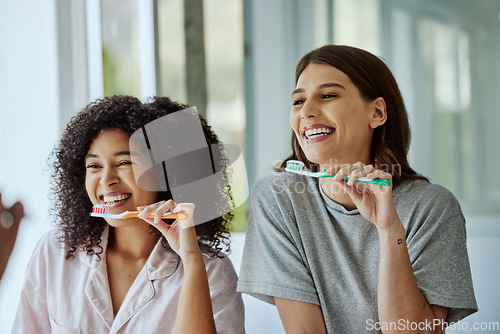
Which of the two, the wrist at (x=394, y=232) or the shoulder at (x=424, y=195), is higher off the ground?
the shoulder at (x=424, y=195)

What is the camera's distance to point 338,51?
45.4 inches

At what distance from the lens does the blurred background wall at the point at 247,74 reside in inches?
65.9

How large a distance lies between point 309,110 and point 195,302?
485 millimetres

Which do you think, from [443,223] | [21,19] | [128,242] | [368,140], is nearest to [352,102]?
[368,140]

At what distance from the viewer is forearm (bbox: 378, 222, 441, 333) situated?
0.94 m

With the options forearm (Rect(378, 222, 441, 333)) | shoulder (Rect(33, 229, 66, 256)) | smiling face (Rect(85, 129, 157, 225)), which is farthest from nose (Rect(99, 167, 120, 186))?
forearm (Rect(378, 222, 441, 333))

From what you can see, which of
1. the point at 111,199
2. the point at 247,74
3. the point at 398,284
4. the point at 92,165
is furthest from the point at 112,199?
the point at 247,74

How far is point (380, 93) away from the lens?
1159 mm

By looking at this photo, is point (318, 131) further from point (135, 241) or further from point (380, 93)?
point (135, 241)

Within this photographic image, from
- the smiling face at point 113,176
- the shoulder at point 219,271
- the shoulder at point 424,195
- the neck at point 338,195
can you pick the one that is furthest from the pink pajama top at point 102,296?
the shoulder at point 424,195

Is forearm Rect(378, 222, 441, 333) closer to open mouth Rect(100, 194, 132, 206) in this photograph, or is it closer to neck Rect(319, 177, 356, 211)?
neck Rect(319, 177, 356, 211)

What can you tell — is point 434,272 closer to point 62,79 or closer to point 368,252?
point 368,252

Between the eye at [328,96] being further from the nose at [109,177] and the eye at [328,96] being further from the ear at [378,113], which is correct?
the nose at [109,177]

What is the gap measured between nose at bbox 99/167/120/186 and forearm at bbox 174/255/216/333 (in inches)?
9.6
